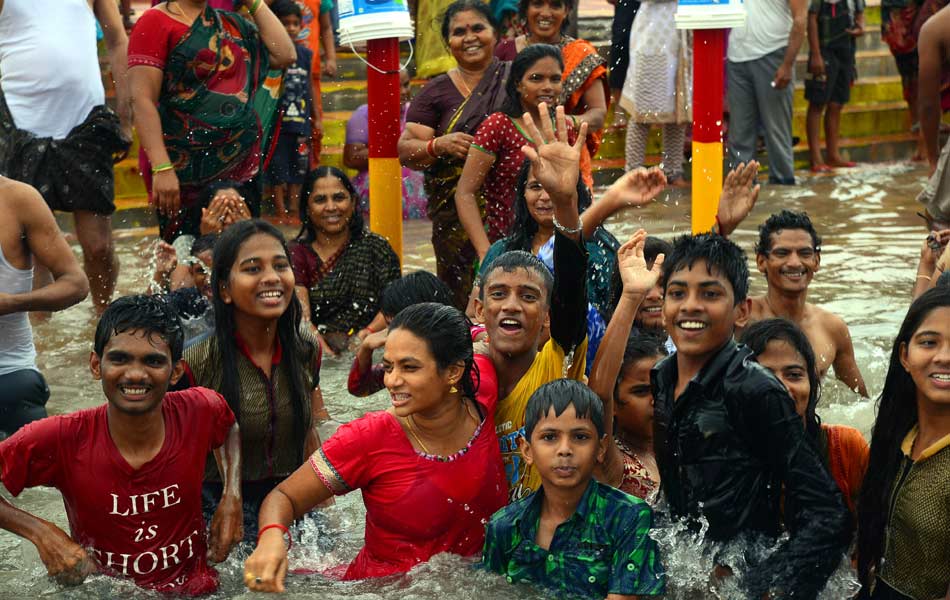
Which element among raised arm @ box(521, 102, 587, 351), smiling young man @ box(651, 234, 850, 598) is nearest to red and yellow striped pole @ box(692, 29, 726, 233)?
raised arm @ box(521, 102, 587, 351)

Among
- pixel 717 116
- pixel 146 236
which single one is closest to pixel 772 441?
pixel 717 116

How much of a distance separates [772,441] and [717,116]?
3004 mm

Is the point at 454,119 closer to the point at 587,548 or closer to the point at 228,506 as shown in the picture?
the point at 228,506

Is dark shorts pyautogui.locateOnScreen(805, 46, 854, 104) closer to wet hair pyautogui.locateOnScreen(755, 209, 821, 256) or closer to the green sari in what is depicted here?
the green sari

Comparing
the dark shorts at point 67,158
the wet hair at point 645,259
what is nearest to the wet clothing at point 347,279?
the dark shorts at point 67,158

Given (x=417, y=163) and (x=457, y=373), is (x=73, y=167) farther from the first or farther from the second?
(x=457, y=373)

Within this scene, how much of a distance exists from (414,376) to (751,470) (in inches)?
39.6

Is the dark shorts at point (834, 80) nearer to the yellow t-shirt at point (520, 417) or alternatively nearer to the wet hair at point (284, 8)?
the wet hair at point (284, 8)

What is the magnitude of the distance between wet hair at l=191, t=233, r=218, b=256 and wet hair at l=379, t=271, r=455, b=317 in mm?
1055

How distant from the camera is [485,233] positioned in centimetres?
656

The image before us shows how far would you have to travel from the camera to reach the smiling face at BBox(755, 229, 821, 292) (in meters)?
5.57

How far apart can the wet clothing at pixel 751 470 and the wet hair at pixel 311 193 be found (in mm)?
3366

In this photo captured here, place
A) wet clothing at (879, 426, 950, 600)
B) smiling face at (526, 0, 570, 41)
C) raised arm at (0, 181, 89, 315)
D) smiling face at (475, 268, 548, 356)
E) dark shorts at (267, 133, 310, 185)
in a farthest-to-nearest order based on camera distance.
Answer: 1. dark shorts at (267, 133, 310, 185)
2. smiling face at (526, 0, 570, 41)
3. raised arm at (0, 181, 89, 315)
4. smiling face at (475, 268, 548, 356)
5. wet clothing at (879, 426, 950, 600)

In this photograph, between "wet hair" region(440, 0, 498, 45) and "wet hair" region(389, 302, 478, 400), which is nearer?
"wet hair" region(389, 302, 478, 400)
